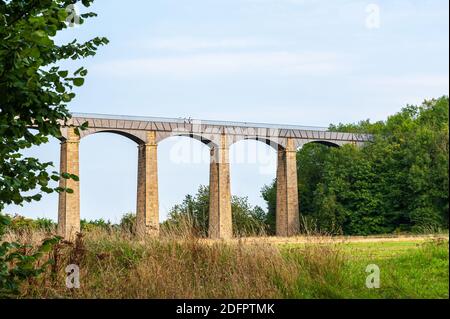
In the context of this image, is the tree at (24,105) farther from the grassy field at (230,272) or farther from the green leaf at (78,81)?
the grassy field at (230,272)

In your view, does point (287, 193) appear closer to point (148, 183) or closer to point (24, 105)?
point (148, 183)

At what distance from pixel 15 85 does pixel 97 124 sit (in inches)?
1367

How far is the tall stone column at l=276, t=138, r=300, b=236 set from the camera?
4447cm

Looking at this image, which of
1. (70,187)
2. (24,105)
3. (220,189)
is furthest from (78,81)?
(220,189)

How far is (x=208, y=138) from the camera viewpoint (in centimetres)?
4244

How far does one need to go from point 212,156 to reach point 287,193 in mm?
5733

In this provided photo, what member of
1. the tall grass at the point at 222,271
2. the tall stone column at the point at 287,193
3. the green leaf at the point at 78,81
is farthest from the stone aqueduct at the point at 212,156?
the green leaf at the point at 78,81

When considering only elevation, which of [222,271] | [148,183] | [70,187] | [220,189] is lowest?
[222,271]

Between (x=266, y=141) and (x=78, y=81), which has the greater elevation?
(x=266, y=141)

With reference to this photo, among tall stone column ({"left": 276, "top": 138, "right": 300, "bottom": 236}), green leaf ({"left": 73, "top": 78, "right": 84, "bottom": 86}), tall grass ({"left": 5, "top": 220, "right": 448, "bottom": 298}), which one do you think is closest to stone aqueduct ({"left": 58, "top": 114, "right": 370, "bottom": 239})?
tall stone column ({"left": 276, "top": 138, "right": 300, "bottom": 236})

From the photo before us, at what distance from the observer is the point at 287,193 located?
44.8m

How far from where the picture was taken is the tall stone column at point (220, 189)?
139 feet
